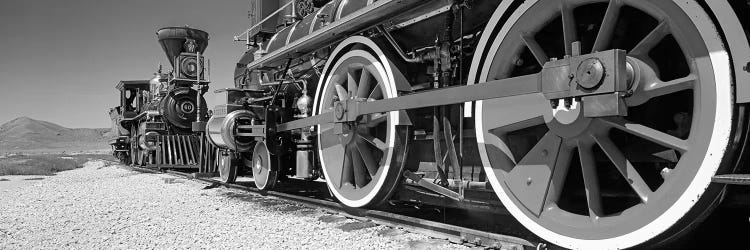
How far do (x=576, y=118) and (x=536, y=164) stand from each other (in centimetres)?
42

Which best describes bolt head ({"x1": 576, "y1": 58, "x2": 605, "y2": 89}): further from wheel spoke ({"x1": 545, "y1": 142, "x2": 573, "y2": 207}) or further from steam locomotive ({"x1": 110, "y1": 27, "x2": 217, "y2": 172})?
steam locomotive ({"x1": 110, "y1": 27, "x2": 217, "y2": 172})

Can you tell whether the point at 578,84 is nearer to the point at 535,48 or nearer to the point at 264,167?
the point at 535,48

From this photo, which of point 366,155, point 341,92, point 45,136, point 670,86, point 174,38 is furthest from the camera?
point 45,136

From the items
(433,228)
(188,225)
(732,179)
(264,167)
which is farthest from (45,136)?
(732,179)

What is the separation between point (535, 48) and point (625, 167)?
2.73ft

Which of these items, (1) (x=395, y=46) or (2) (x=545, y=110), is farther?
(1) (x=395, y=46)

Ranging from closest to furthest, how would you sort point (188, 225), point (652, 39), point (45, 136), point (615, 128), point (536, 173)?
point (652, 39) < point (615, 128) < point (536, 173) < point (188, 225) < point (45, 136)

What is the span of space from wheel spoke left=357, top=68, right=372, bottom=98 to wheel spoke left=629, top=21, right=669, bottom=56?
8.18ft

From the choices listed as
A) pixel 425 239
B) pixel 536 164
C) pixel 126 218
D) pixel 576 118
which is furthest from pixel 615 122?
pixel 126 218

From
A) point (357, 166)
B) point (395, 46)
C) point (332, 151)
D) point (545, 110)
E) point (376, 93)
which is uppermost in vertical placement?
point (395, 46)

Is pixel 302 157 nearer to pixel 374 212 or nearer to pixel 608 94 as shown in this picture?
pixel 374 212

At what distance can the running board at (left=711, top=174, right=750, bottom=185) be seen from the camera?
2.00m

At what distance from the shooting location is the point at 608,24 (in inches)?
105

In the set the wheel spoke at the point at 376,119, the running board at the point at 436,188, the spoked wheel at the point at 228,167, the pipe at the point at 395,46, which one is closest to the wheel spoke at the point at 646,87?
the running board at the point at 436,188
